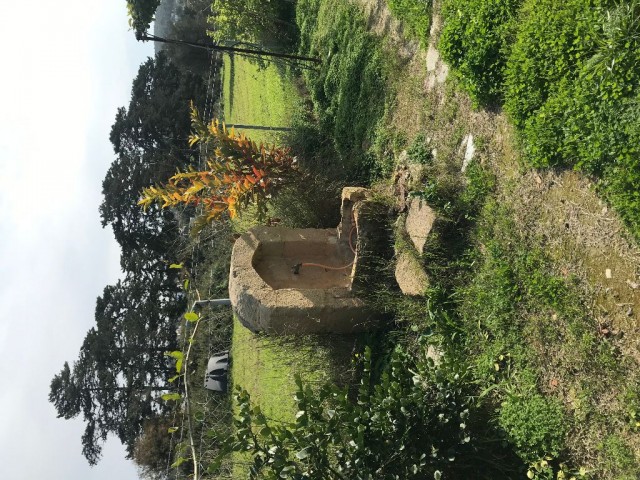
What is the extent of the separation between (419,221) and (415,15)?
2.28 metres

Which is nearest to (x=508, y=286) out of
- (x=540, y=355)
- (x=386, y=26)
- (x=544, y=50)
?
(x=540, y=355)

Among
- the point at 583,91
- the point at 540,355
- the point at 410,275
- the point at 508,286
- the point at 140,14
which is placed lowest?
the point at 540,355

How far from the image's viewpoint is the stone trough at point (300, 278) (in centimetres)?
516

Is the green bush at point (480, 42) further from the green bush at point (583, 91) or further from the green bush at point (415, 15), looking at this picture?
the green bush at point (415, 15)

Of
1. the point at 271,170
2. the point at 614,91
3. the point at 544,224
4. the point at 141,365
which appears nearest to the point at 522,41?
the point at 614,91

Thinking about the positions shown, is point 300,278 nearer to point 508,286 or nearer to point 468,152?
point 468,152

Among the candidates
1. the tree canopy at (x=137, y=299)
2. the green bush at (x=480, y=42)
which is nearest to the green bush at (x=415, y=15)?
the green bush at (x=480, y=42)

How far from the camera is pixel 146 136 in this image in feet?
79.4

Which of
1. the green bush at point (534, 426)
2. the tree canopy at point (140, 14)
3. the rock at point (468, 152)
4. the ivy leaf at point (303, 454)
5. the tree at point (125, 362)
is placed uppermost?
the tree canopy at point (140, 14)

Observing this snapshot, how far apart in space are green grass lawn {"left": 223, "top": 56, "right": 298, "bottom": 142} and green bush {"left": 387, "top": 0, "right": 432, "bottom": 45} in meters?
3.99

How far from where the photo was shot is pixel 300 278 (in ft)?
19.8

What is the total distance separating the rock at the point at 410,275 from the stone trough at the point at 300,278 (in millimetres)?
479

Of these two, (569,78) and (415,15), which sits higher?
(415,15)

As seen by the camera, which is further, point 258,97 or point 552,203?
point 258,97
